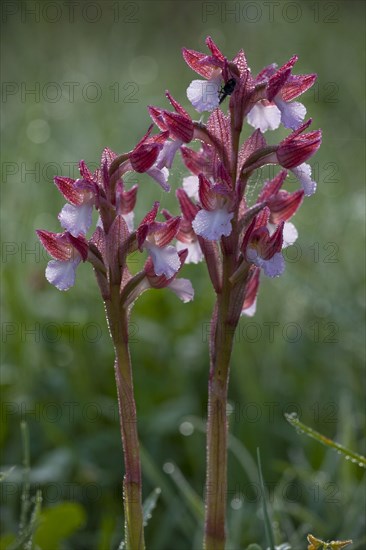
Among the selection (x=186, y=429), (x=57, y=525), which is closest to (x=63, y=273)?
(x=57, y=525)

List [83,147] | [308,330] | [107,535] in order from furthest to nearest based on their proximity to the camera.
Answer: [83,147] < [308,330] < [107,535]

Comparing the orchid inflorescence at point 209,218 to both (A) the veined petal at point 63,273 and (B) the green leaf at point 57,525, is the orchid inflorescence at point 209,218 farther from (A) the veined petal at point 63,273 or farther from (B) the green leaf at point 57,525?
(B) the green leaf at point 57,525

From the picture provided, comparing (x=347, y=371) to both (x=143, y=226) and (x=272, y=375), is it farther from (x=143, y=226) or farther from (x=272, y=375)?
(x=143, y=226)

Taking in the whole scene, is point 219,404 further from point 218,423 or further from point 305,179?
point 305,179

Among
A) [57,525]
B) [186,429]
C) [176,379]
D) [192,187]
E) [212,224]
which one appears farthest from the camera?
[176,379]

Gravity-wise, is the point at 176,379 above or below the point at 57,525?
above

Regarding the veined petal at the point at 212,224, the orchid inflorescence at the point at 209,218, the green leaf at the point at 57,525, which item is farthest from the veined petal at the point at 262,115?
the green leaf at the point at 57,525

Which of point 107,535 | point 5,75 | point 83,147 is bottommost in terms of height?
point 107,535

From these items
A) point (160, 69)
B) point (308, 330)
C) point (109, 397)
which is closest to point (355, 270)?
point (308, 330)
